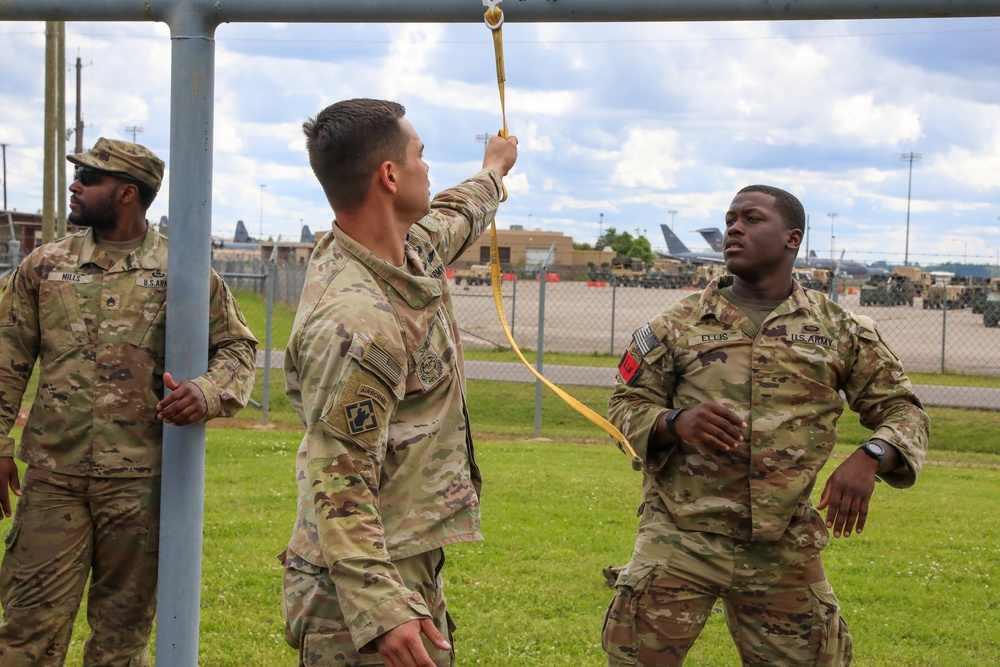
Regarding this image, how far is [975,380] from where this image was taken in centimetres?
1834

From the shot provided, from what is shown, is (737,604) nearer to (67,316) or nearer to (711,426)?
(711,426)

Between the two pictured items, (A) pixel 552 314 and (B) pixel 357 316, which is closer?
(B) pixel 357 316

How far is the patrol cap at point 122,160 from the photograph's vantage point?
4422 mm

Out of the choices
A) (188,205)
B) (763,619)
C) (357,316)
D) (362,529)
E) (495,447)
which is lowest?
(495,447)

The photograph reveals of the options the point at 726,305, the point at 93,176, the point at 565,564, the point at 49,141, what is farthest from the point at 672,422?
the point at 49,141

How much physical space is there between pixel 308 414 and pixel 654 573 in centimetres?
174

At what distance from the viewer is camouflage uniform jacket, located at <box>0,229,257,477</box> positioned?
4.26 meters

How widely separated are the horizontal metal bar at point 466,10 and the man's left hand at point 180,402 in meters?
1.21

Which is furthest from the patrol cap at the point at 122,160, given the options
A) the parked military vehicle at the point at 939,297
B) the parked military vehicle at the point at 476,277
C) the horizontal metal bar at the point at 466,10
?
the parked military vehicle at the point at 939,297

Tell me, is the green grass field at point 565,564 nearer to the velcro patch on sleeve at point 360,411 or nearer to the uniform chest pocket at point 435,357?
the uniform chest pocket at point 435,357

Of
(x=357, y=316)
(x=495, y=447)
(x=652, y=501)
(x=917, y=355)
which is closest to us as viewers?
(x=357, y=316)

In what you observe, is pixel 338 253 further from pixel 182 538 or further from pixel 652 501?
pixel 652 501

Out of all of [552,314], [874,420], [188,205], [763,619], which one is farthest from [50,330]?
[552,314]

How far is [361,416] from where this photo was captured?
7.98ft
